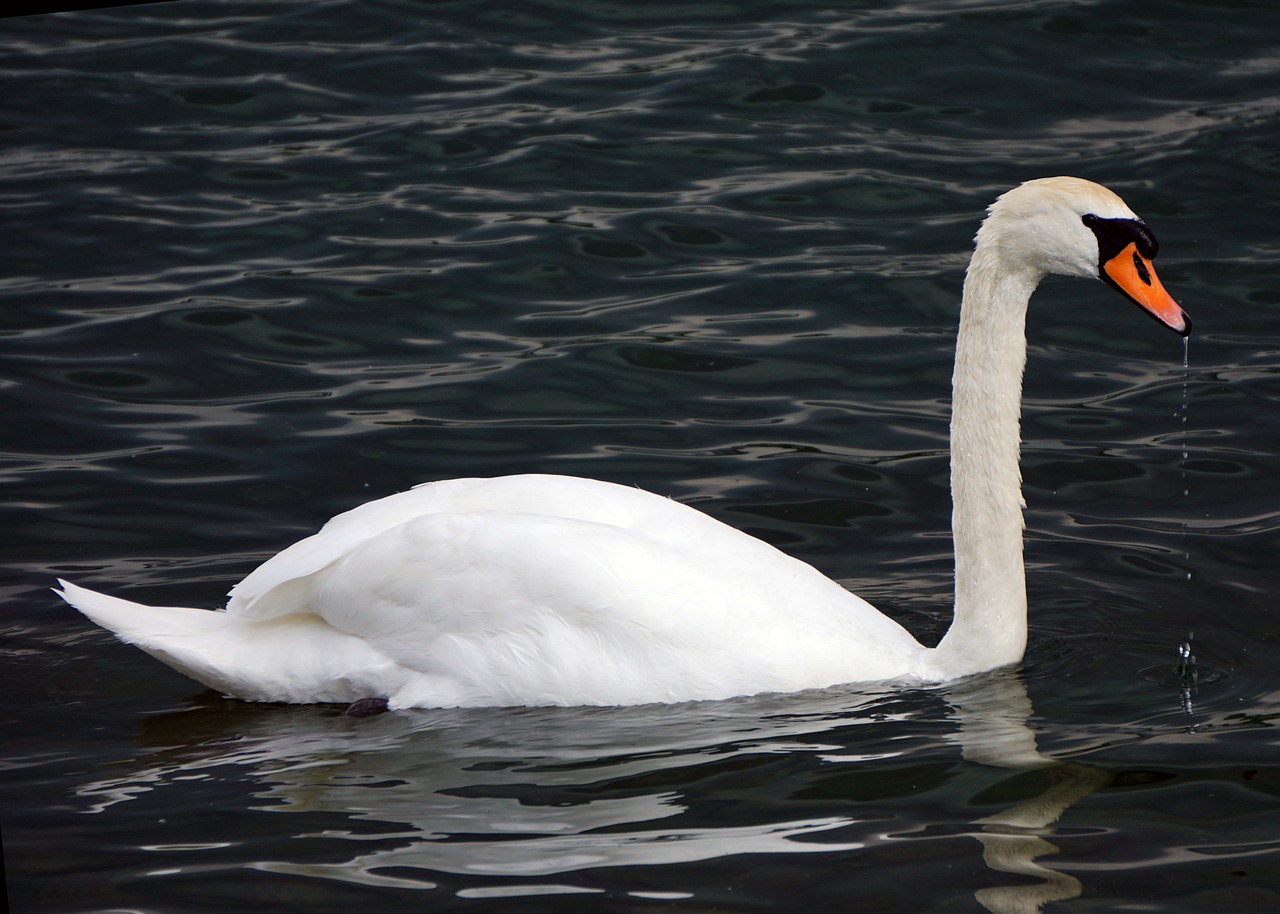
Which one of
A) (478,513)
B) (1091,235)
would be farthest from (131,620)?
(1091,235)

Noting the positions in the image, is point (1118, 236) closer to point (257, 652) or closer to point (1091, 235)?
point (1091, 235)

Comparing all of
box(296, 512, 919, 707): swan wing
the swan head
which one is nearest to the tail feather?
box(296, 512, 919, 707): swan wing

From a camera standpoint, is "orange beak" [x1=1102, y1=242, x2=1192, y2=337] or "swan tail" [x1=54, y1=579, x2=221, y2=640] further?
"swan tail" [x1=54, y1=579, x2=221, y2=640]

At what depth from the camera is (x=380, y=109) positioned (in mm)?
12070

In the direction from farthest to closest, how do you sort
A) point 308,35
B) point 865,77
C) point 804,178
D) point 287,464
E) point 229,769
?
point 308,35
point 865,77
point 804,178
point 287,464
point 229,769

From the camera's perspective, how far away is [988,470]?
5.57 metres

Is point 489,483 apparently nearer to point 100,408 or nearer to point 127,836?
point 127,836

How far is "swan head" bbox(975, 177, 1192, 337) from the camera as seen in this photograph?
5.25 m

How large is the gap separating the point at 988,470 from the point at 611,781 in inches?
64.4

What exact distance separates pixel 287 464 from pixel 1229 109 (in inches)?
268

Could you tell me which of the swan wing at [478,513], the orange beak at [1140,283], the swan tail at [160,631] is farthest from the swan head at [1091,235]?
the swan tail at [160,631]

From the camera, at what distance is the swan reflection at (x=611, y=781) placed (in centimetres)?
436

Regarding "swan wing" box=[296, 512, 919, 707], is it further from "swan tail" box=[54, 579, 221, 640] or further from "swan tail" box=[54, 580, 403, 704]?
"swan tail" box=[54, 579, 221, 640]

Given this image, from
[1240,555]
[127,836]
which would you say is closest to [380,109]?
[1240,555]
